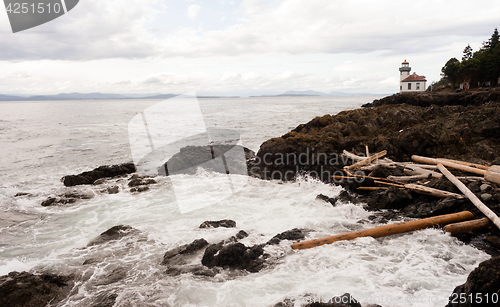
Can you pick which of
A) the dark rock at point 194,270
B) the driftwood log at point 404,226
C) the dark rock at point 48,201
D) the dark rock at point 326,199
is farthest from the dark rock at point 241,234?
the dark rock at point 48,201

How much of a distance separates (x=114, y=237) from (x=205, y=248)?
2.72 meters

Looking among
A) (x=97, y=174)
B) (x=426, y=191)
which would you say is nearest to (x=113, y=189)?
(x=97, y=174)

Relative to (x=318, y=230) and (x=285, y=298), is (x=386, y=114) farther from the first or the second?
(x=285, y=298)

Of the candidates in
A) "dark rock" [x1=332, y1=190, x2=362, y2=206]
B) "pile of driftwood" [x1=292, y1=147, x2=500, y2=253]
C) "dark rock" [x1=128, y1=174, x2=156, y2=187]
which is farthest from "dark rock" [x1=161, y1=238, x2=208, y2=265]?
"dark rock" [x1=128, y1=174, x2=156, y2=187]

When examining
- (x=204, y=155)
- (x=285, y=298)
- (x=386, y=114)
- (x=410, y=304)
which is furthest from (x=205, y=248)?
(x=386, y=114)

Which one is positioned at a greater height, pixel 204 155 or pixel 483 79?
pixel 483 79

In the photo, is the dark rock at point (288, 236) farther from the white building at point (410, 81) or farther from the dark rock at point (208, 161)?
the white building at point (410, 81)

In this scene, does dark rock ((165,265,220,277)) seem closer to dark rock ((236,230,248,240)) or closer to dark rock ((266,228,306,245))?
dark rock ((236,230,248,240))

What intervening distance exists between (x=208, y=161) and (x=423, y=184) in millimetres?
9757

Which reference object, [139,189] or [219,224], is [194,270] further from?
[139,189]

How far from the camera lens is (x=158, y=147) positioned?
22078mm

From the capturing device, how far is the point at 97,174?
13.3m

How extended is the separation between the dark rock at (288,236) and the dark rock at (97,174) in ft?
33.2

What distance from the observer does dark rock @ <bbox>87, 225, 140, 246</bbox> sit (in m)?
7.21
